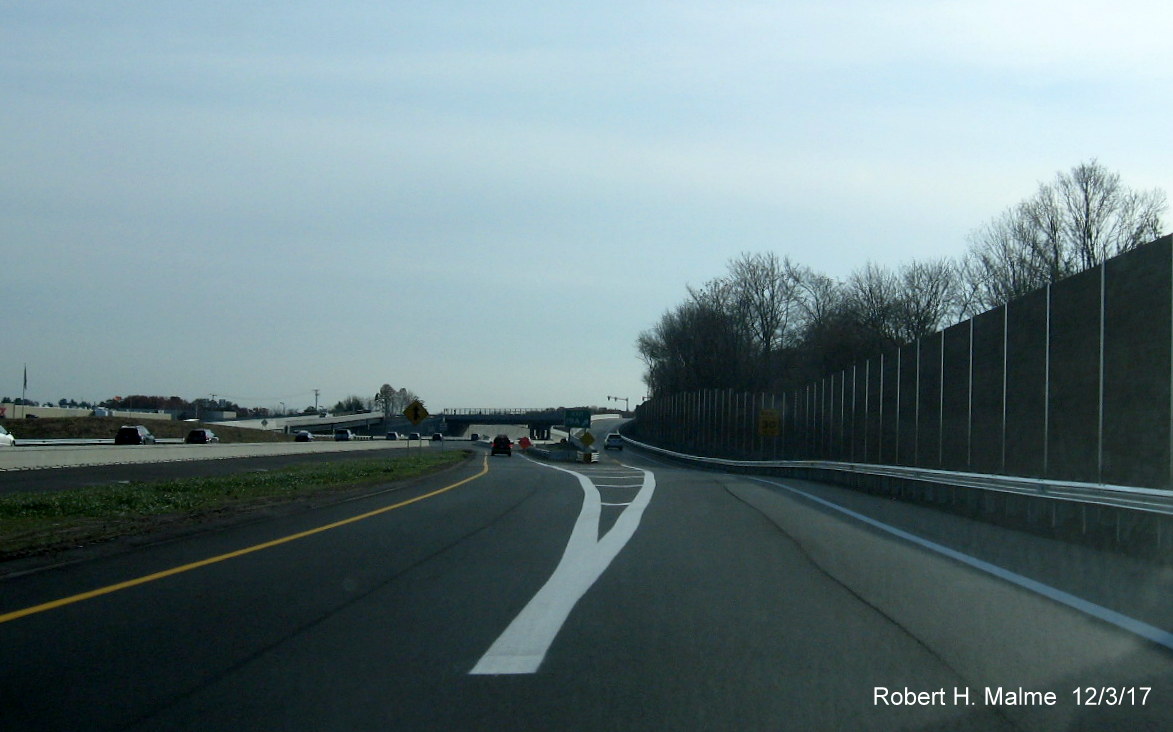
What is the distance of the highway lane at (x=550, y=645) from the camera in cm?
627

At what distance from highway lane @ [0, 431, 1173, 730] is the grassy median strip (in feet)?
8.28

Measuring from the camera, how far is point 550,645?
787 cm

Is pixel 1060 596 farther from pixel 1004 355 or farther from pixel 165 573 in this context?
pixel 1004 355

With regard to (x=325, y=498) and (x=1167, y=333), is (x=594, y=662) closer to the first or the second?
(x=1167, y=333)

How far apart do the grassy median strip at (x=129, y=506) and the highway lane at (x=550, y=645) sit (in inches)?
99.3

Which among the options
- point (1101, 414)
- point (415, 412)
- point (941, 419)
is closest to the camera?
point (1101, 414)

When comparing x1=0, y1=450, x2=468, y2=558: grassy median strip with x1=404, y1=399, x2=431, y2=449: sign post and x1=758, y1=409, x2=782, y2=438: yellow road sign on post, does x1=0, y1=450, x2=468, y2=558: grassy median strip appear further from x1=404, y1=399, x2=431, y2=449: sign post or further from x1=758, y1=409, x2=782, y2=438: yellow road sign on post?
x1=758, y1=409, x2=782, y2=438: yellow road sign on post

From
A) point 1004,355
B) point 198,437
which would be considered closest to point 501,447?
point 198,437

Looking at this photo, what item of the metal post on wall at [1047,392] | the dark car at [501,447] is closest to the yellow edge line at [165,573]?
the metal post on wall at [1047,392]

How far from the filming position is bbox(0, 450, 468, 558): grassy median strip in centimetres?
1505

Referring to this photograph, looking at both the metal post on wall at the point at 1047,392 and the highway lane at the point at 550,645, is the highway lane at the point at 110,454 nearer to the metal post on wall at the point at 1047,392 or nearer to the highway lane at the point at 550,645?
the highway lane at the point at 550,645

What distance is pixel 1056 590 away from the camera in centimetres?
1085

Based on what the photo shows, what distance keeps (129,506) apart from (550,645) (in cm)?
1545

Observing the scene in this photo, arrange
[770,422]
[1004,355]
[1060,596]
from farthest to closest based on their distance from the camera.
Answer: [770,422]
[1004,355]
[1060,596]
